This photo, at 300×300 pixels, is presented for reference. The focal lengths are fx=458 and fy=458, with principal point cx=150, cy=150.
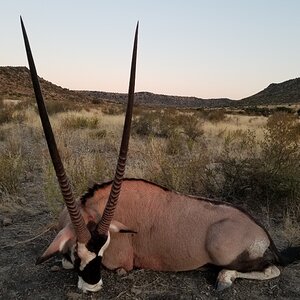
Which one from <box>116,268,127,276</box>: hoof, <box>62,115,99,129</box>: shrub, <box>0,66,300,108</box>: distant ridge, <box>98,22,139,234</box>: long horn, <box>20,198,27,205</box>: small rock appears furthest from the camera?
<box>0,66,300,108</box>: distant ridge

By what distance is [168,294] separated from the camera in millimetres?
4191

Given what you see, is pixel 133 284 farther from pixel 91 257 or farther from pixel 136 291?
pixel 91 257

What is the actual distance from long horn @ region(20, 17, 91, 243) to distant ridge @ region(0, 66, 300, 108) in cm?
4790

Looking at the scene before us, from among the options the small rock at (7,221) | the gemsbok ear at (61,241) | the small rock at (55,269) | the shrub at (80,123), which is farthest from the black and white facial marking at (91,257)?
the shrub at (80,123)

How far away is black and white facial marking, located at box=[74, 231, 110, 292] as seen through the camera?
3.64 meters

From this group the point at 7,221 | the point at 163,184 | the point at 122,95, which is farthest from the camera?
the point at 122,95

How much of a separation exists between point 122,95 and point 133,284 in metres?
109

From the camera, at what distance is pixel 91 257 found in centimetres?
365

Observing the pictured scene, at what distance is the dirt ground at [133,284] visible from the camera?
4156mm

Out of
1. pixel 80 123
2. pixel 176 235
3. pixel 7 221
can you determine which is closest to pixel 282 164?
pixel 176 235

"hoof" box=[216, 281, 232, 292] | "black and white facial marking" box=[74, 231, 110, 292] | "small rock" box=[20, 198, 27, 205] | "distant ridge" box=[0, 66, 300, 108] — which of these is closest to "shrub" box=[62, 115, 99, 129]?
"small rock" box=[20, 198, 27, 205]

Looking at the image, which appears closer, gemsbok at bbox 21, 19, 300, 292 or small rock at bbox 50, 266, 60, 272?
gemsbok at bbox 21, 19, 300, 292

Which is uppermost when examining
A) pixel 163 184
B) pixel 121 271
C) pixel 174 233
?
pixel 174 233

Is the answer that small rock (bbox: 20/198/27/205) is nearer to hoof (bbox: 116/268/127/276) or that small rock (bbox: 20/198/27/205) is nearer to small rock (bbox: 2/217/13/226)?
small rock (bbox: 2/217/13/226)
